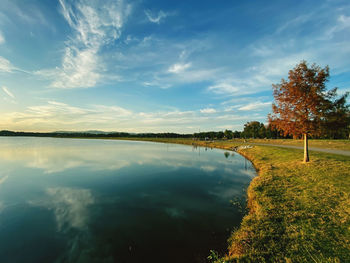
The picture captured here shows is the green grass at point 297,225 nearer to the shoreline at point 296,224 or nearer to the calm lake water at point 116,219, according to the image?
the shoreline at point 296,224

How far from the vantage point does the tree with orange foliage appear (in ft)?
56.4

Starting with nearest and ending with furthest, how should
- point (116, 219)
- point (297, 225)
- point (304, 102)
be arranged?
point (297, 225), point (116, 219), point (304, 102)

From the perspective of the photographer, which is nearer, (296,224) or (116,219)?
(296,224)

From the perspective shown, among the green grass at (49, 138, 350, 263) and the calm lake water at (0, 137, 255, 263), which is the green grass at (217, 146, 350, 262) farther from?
the calm lake water at (0, 137, 255, 263)

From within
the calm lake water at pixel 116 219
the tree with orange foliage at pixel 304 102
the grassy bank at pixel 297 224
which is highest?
the tree with orange foliage at pixel 304 102

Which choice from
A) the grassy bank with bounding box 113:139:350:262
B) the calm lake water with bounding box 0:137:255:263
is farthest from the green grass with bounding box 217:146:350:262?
the calm lake water with bounding box 0:137:255:263

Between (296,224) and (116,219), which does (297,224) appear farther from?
(116,219)

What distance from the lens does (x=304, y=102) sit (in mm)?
17672

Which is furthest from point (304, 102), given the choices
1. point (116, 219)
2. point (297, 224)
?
point (116, 219)

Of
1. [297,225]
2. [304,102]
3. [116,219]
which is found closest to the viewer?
[297,225]

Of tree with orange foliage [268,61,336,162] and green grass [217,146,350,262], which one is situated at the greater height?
tree with orange foliage [268,61,336,162]

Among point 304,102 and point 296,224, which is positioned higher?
point 304,102

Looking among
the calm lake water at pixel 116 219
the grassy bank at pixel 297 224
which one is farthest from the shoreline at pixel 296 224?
the calm lake water at pixel 116 219

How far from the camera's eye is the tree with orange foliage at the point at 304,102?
677 inches
